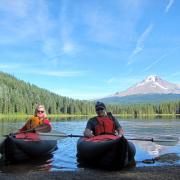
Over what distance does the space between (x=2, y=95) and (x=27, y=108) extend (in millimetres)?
15564

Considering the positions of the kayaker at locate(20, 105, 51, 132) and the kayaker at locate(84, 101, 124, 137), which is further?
the kayaker at locate(20, 105, 51, 132)

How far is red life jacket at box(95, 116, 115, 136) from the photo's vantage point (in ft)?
61.8

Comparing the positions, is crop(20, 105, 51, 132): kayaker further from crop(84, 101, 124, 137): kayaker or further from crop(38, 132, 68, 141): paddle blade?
crop(84, 101, 124, 137): kayaker

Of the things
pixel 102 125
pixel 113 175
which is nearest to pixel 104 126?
pixel 102 125

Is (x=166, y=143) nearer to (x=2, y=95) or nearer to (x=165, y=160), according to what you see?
(x=165, y=160)

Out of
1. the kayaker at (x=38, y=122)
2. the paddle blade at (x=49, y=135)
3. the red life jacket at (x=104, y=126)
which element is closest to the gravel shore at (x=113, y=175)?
the red life jacket at (x=104, y=126)

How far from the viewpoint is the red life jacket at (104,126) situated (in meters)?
18.8

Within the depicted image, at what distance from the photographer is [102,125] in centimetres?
1886

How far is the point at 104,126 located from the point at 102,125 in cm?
12

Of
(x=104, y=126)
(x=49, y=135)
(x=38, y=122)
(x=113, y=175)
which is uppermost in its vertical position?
(x=38, y=122)

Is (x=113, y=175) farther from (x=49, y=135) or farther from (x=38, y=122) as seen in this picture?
(x=38, y=122)

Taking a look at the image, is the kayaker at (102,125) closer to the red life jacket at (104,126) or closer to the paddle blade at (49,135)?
the red life jacket at (104,126)

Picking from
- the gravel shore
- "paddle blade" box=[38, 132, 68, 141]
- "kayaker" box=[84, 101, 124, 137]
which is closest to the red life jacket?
"kayaker" box=[84, 101, 124, 137]

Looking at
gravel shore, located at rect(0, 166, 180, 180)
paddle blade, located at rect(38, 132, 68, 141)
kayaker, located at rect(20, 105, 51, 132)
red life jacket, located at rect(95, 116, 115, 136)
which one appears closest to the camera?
gravel shore, located at rect(0, 166, 180, 180)
